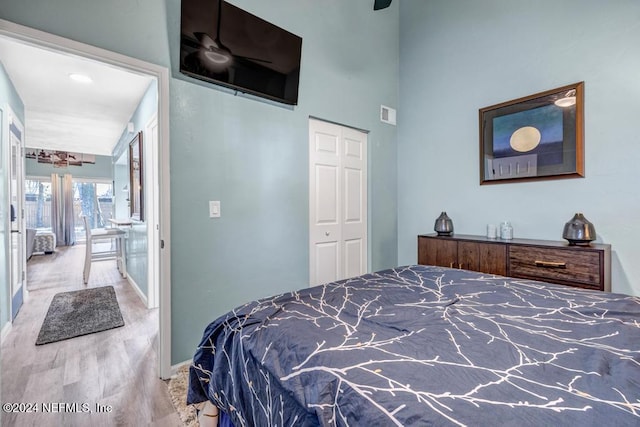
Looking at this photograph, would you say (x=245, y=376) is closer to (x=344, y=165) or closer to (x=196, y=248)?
(x=196, y=248)

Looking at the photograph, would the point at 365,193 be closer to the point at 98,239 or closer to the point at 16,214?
the point at 16,214

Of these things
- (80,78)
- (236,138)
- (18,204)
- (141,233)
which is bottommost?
(141,233)

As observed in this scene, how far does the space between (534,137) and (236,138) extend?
251 centimetres

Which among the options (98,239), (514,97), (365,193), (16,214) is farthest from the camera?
(98,239)

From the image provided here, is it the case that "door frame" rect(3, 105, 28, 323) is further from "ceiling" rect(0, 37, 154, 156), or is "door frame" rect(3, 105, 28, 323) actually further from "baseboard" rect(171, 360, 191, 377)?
"baseboard" rect(171, 360, 191, 377)

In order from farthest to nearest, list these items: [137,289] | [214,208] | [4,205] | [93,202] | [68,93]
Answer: [93,202], [137,289], [68,93], [4,205], [214,208]

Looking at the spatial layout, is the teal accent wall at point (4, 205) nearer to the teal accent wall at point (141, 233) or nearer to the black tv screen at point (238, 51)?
the teal accent wall at point (141, 233)

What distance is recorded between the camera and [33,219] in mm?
7582

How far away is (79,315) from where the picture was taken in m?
3.00

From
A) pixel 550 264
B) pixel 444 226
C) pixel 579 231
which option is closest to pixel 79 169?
pixel 444 226

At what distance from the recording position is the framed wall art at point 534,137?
2.26 meters

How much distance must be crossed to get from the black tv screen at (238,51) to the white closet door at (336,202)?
0.54 meters

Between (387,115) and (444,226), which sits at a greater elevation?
(387,115)

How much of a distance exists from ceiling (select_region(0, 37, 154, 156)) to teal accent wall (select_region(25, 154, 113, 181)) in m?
2.22
